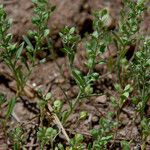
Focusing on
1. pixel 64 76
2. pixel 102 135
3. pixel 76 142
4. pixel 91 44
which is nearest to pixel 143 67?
pixel 91 44

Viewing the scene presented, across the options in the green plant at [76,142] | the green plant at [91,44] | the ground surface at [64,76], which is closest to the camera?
the green plant at [76,142]

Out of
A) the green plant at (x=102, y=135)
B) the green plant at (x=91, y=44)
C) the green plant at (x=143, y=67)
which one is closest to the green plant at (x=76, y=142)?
the green plant at (x=102, y=135)

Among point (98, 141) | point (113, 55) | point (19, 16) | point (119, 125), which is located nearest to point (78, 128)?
point (119, 125)

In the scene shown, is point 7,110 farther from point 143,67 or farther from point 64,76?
point 143,67

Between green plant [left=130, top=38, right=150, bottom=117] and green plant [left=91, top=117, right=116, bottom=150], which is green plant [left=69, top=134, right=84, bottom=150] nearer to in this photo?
green plant [left=91, top=117, right=116, bottom=150]

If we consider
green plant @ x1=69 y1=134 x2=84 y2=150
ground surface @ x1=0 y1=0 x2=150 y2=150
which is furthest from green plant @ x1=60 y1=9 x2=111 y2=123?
green plant @ x1=69 y1=134 x2=84 y2=150

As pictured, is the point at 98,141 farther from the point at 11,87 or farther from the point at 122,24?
the point at 11,87

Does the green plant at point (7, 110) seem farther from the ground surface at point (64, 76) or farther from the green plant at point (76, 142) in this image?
the green plant at point (76, 142)

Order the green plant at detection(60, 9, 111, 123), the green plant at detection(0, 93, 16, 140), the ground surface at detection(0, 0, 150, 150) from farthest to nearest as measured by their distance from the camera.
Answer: the ground surface at detection(0, 0, 150, 150)
the green plant at detection(0, 93, 16, 140)
the green plant at detection(60, 9, 111, 123)

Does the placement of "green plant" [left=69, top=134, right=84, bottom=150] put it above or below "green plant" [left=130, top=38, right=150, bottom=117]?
below
